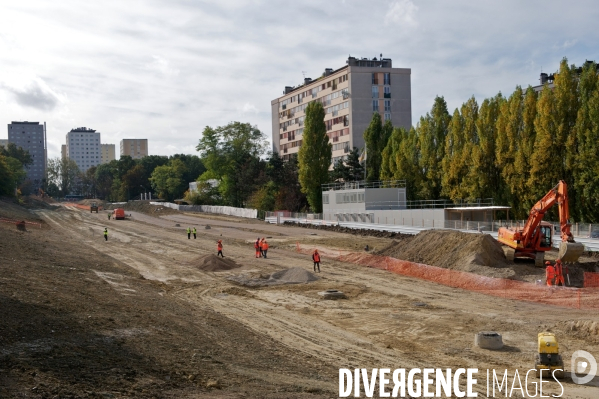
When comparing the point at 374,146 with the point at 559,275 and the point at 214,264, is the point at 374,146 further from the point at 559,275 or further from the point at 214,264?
the point at 559,275

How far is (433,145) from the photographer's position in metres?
68.1

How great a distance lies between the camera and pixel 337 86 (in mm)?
102062

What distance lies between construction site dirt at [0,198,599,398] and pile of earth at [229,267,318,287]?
0.47 ft

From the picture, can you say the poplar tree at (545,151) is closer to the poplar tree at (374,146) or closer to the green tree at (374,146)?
the green tree at (374,146)

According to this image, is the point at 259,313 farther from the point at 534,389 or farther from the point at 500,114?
the point at 500,114

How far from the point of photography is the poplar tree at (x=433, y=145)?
6738 cm

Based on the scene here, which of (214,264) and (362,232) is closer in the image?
(214,264)

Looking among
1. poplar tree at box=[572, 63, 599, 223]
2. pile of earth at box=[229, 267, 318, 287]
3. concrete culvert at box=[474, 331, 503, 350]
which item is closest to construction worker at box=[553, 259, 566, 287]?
concrete culvert at box=[474, 331, 503, 350]

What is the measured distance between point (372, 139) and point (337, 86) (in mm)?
24514

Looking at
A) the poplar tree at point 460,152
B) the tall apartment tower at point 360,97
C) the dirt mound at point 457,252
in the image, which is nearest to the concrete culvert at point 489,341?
the dirt mound at point 457,252

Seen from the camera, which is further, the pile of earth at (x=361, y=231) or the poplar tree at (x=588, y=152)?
the pile of earth at (x=361, y=231)

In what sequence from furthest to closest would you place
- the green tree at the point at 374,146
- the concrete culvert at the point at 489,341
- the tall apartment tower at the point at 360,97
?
the tall apartment tower at the point at 360,97 → the green tree at the point at 374,146 → the concrete culvert at the point at 489,341

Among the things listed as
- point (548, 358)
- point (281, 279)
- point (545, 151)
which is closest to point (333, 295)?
point (281, 279)

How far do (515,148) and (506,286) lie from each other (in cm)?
2868
